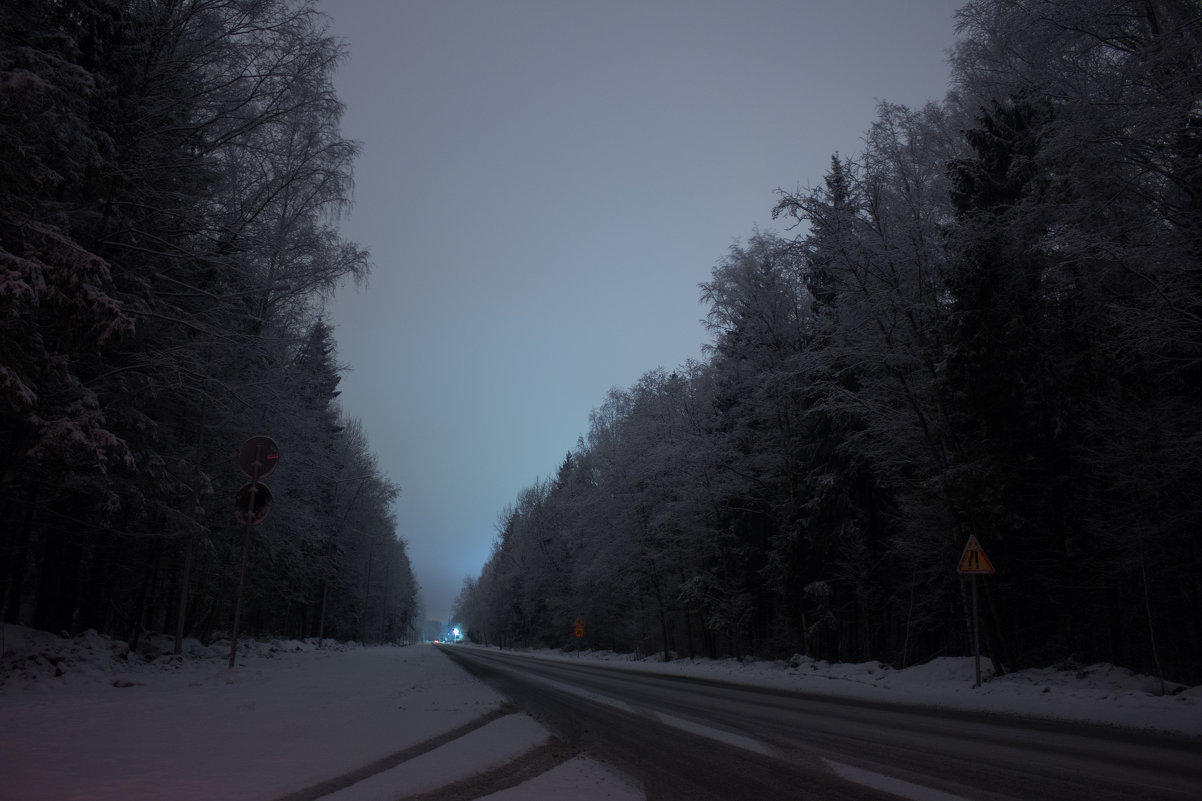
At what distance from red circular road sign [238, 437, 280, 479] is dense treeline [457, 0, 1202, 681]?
13.1 meters

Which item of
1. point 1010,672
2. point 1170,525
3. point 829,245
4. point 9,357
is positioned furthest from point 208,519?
point 1170,525

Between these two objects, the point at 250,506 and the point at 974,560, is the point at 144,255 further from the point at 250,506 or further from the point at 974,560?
the point at 974,560

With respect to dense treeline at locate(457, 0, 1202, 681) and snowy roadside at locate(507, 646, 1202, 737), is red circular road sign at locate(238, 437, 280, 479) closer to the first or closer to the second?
snowy roadside at locate(507, 646, 1202, 737)

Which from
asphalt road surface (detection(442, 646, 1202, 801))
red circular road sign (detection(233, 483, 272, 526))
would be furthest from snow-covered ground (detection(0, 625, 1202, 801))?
red circular road sign (detection(233, 483, 272, 526))

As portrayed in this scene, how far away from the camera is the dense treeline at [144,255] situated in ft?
27.6

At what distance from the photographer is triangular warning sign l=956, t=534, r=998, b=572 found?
13.5m

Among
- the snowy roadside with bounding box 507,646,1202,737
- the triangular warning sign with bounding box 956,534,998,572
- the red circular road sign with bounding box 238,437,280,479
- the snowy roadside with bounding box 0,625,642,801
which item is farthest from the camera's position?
the triangular warning sign with bounding box 956,534,998,572

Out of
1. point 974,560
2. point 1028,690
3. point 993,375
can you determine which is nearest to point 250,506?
point 974,560

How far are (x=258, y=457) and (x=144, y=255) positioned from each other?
400cm

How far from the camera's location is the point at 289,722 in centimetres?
730

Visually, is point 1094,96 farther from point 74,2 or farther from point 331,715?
point 74,2

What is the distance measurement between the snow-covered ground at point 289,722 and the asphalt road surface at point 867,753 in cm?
64

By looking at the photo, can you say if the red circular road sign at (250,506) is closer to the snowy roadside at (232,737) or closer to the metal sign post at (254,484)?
the metal sign post at (254,484)

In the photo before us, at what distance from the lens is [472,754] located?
5.86 meters
